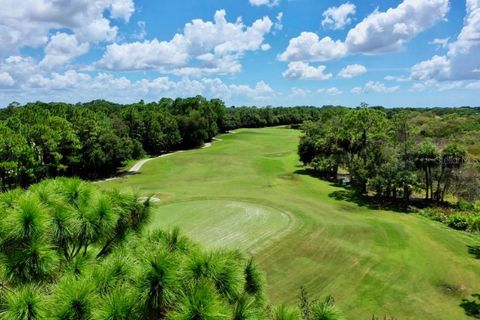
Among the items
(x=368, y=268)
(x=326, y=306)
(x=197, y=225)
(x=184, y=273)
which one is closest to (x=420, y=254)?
(x=368, y=268)

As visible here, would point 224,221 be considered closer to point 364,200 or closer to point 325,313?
point 364,200

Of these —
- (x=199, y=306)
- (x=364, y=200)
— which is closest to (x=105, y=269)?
(x=199, y=306)

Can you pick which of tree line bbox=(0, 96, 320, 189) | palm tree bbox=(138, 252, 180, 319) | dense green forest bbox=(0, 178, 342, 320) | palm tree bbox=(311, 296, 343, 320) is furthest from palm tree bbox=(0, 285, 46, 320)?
tree line bbox=(0, 96, 320, 189)

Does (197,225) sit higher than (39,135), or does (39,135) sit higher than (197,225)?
(39,135)

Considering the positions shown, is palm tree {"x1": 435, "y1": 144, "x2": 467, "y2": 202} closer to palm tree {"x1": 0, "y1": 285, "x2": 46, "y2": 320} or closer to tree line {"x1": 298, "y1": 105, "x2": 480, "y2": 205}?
tree line {"x1": 298, "y1": 105, "x2": 480, "y2": 205}

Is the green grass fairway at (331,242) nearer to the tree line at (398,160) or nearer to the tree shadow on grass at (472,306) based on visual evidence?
the tree shadow on grass at (472,306)

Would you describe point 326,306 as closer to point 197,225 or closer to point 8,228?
point 8,228

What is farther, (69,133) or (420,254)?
(69,133)
